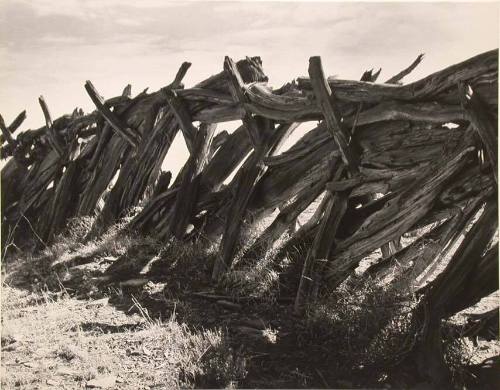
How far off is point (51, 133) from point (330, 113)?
4103mm

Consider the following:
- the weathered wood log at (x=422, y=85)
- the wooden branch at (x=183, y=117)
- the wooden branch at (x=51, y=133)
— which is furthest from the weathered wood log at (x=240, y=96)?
the wooden branch at (x=51, y=133)

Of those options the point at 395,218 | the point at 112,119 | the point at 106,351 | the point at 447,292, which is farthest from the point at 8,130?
the point at 447,292

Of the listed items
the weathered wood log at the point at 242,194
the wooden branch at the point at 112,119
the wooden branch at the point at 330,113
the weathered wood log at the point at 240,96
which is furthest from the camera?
the wooden branch at the point at 112,119

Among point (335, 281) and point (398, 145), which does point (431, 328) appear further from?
point (398, 145)

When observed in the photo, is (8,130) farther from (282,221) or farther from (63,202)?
(282,221)

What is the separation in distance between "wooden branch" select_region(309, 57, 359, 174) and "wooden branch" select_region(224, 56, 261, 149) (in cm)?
84

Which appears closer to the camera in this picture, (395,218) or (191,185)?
(395,218)

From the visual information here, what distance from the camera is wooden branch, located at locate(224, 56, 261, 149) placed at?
4641 millimetres

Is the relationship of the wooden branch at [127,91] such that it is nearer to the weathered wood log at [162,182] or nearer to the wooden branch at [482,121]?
the weathered wood log at [162,182]

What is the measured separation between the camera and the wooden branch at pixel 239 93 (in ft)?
15.2

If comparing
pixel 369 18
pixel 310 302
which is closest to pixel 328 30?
pixel 369 18

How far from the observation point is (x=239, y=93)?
4.70 meters

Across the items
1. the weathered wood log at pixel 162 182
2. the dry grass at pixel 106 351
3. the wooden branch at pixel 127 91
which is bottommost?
the dry grass at pixel 106 351

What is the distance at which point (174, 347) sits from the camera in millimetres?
3457
